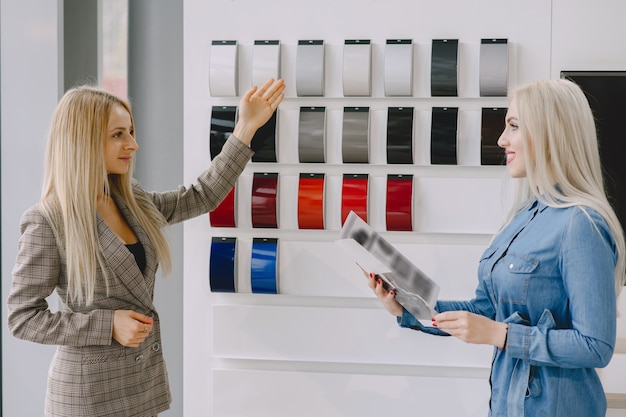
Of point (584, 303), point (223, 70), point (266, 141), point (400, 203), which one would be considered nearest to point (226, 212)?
point (266, 141)

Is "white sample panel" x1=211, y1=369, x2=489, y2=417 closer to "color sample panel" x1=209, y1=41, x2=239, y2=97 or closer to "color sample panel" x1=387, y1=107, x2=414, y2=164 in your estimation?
"color sample panel" x1=387, y1=107, x2=414, y2=164

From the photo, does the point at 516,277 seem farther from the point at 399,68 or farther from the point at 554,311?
the point at 399,68

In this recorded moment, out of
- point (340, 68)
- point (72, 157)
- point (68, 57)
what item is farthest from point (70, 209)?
point (68, 57)

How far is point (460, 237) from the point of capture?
2.66 meters

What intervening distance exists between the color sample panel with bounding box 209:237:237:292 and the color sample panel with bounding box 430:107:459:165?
2.75 feet

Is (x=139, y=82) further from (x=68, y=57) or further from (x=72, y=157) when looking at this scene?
(x=72, y=157)

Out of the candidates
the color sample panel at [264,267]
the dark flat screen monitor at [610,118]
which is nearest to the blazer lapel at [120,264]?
the color sample panel at [264,267]

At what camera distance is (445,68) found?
101 inches

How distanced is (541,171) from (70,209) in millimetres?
1252

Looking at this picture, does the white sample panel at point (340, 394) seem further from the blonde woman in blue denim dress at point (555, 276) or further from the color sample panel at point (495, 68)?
the color sample panel at point (495, 68)

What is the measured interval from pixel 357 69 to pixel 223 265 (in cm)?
90

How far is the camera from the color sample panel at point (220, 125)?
2672 mm

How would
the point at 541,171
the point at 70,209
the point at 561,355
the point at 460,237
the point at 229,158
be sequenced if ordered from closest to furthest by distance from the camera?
the point at 561,355 < the point at 541,171 < the point at 70,209 < the point at 229,158 < the point at 460,237

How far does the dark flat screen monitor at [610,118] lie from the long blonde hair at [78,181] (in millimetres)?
1654
